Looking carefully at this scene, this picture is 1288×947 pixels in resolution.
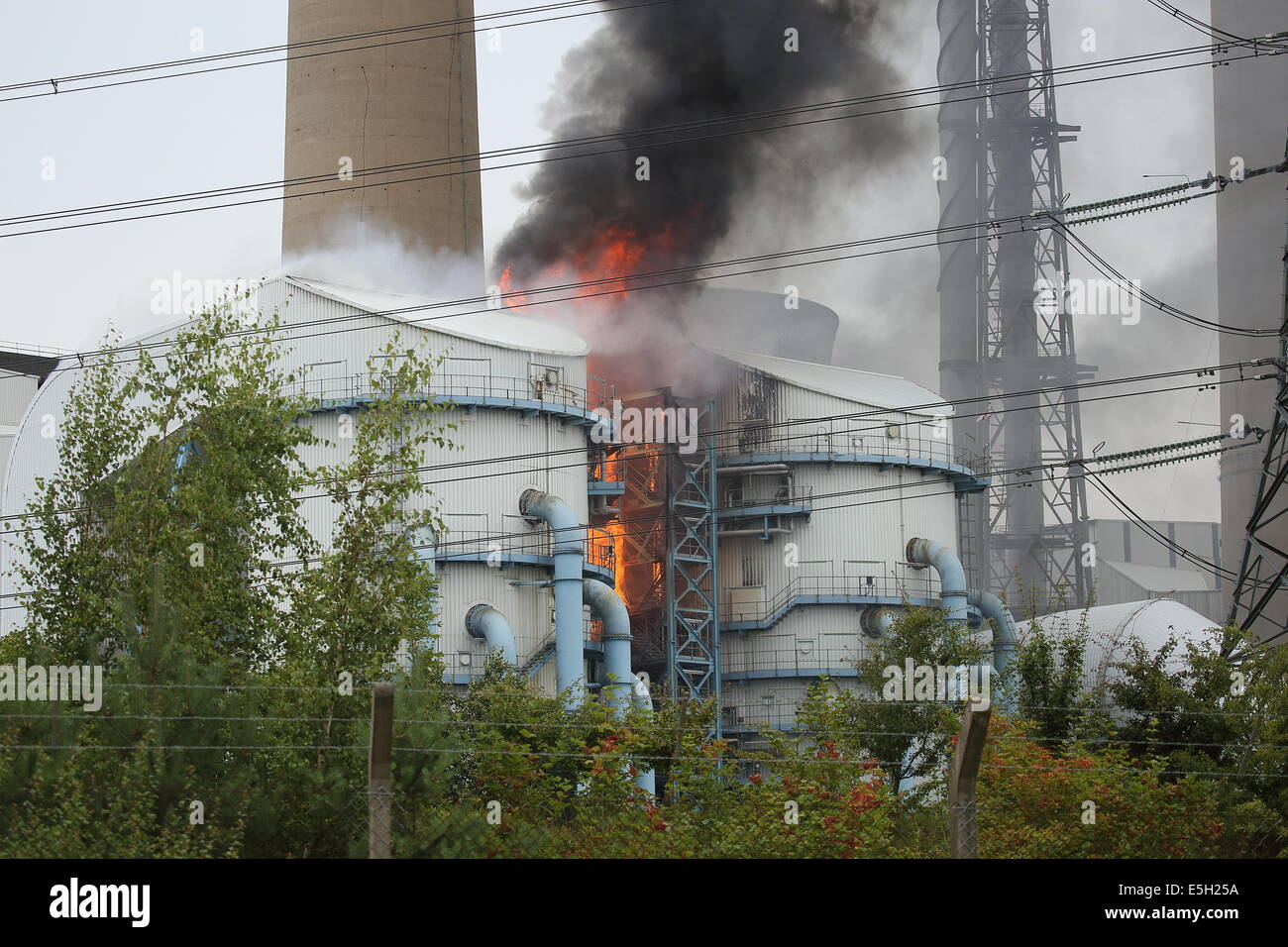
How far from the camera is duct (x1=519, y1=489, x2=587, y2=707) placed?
120ft

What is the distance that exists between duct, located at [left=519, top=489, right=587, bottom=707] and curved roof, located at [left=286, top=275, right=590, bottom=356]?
14.1 feet

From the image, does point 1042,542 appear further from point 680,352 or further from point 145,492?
point 145,492

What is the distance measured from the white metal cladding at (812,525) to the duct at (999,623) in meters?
2.14

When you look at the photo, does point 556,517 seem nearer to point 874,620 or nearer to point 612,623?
point 612,623

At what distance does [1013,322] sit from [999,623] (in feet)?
78.4

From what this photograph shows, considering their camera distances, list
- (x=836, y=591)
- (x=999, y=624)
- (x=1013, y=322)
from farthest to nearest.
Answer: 1. (x=1013, y=322)
2. (x=999, y=624)
3. (x=836, y=591)

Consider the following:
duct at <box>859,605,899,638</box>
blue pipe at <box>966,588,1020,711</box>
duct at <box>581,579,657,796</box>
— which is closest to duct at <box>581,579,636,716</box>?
duct at <box>581,579,657,796</box>

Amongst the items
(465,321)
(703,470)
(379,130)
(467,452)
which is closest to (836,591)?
(703,470)

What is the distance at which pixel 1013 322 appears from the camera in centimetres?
6700

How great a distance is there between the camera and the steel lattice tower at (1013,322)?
65.9 metres

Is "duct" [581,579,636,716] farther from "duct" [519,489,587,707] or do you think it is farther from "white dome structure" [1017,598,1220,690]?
"white dome structure" [1017,598,1220,690]

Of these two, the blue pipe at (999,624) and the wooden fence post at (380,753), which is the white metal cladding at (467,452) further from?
→ the wooden fence post at (380,753)

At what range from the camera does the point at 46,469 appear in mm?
39250
